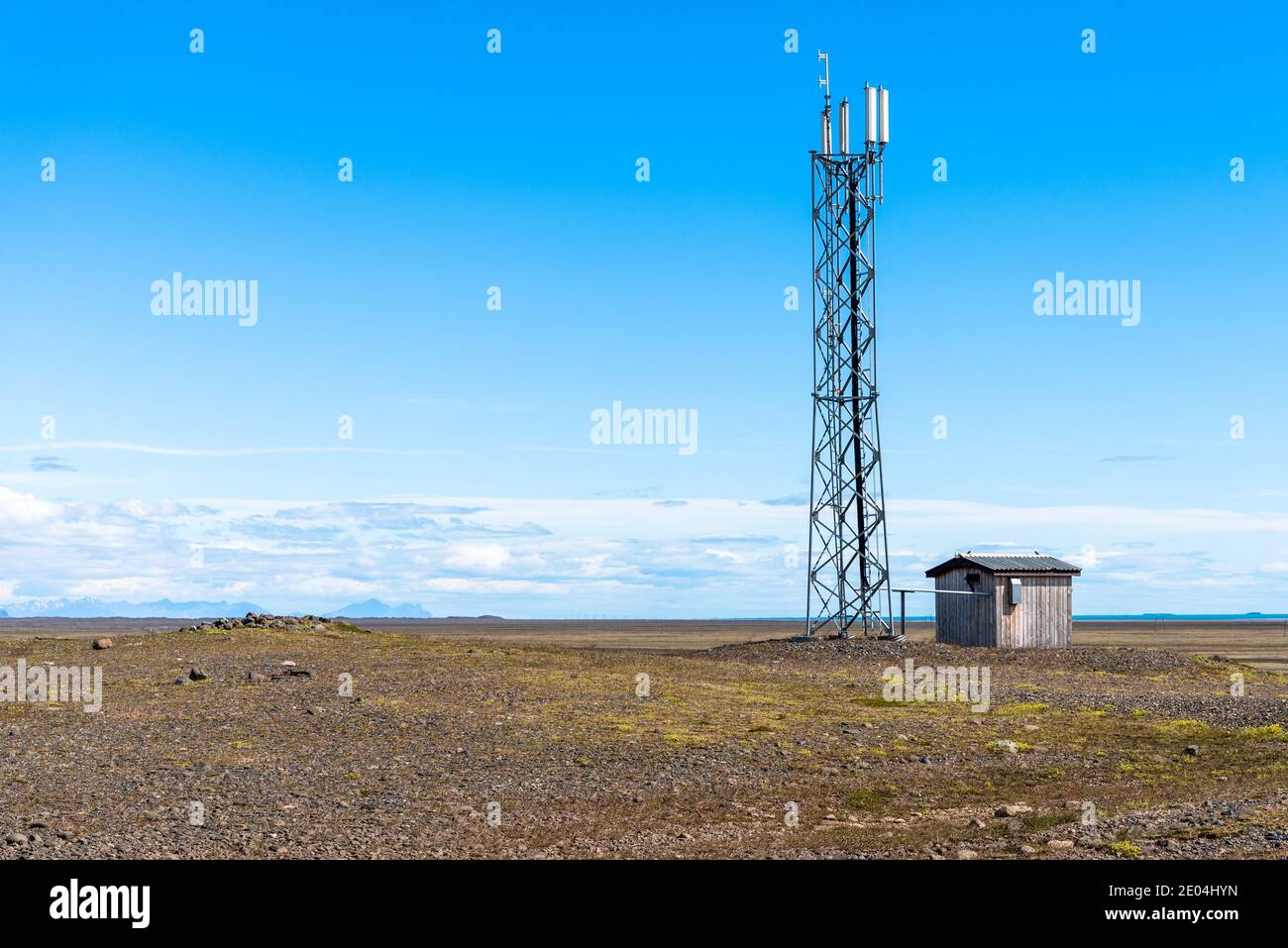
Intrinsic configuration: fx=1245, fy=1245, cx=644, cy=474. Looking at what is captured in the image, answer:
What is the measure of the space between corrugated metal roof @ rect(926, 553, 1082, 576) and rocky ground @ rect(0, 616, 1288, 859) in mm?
10727

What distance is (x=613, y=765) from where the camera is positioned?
24094 millimetres

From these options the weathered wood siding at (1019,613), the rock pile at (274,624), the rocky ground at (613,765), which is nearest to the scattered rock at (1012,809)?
the rocky ground at (613,765)

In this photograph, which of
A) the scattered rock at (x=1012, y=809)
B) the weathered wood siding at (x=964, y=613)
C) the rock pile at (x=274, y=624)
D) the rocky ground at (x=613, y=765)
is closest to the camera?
the rocky ground at (x=613, y=765)

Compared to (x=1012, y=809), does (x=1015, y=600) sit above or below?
above

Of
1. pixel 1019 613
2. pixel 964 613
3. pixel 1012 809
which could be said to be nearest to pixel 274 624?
pixel 964 613

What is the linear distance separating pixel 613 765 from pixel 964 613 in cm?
3475

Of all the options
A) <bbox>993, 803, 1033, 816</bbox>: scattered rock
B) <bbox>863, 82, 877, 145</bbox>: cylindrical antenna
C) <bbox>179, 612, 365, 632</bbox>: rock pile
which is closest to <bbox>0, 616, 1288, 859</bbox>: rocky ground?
<bbox>993, 803, 1033, 816</bbox>: scattered rock

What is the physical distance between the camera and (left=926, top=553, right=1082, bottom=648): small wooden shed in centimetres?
5328

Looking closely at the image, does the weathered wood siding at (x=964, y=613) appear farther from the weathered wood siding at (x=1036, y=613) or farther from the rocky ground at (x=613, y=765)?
the rocky ground at (x=613, y=765)

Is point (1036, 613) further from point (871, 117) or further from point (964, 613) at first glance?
point (871, 117)

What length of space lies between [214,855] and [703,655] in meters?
37.5

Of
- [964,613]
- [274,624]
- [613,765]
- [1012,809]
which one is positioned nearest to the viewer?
[1012,809]

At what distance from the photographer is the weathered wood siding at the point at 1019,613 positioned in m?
53.2
